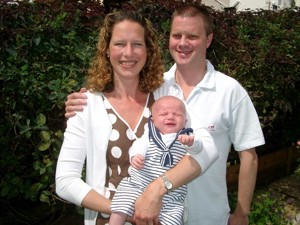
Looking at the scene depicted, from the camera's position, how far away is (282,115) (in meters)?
5.48

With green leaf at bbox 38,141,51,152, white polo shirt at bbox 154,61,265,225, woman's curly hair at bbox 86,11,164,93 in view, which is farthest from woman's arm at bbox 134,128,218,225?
green leaf at bbox 38,141,51,152

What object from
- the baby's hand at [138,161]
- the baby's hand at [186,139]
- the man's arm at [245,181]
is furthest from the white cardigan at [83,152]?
the man's arm at [245,181]

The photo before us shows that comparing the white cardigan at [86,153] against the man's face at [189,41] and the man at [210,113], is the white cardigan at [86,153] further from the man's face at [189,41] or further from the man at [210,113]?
the man's face at [189,41]

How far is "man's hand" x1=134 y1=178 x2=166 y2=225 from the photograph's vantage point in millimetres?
1980

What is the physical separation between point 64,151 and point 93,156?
15 centimetres

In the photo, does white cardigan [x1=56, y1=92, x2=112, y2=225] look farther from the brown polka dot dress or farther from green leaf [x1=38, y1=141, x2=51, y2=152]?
green leaf [x1=38, y1=141, x2=51, y2=152]

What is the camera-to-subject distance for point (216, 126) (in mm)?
2320

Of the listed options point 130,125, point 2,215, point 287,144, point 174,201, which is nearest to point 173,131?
point 130,125

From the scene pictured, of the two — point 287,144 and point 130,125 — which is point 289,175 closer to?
point 287,144

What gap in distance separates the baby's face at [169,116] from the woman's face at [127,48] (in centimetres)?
24

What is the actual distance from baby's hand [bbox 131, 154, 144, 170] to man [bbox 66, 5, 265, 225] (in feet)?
1.36

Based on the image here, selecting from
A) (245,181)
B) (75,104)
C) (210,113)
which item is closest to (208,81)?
(210,113)

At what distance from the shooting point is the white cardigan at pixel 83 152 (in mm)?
2045

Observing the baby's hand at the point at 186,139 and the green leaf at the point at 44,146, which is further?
the green leaf at the point at 44,146
